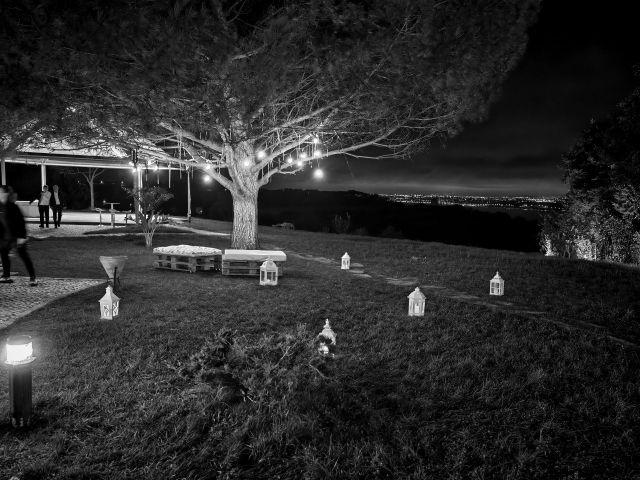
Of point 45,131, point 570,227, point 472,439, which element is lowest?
point 472,439

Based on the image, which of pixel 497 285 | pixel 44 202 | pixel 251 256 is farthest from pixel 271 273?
pixel 44 202

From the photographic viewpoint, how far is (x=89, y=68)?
6.98m

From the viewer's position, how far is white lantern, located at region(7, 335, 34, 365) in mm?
3161

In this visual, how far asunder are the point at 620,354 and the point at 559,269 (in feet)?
20.4

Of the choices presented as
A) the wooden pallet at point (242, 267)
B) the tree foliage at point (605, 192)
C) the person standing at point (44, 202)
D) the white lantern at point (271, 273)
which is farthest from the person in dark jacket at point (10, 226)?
the tree foliage at point (605, 192)

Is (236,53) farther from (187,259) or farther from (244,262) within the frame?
(187,259)

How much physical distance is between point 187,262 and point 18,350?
6.59m

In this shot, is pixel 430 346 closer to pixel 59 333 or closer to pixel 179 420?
pixel 179 420

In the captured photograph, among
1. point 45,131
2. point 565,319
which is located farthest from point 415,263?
point 45,131

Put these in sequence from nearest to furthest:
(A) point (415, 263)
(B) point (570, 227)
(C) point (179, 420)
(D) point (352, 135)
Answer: (C) point (179, 420), (A) point (415, 263), (D) point (352, 135), (B) point (570, 227)

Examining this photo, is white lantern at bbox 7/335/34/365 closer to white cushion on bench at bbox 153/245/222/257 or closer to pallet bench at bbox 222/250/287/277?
pallet bench at bbox 222/250/287/277

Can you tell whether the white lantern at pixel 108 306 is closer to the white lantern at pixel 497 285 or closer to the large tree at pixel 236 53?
the large tree at pixel 236 53

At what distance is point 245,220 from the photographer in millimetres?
12602

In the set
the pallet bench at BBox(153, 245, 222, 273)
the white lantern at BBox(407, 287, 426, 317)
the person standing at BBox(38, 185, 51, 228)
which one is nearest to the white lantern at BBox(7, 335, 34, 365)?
the white lantern at BBox(407, 287, 426, 317)
